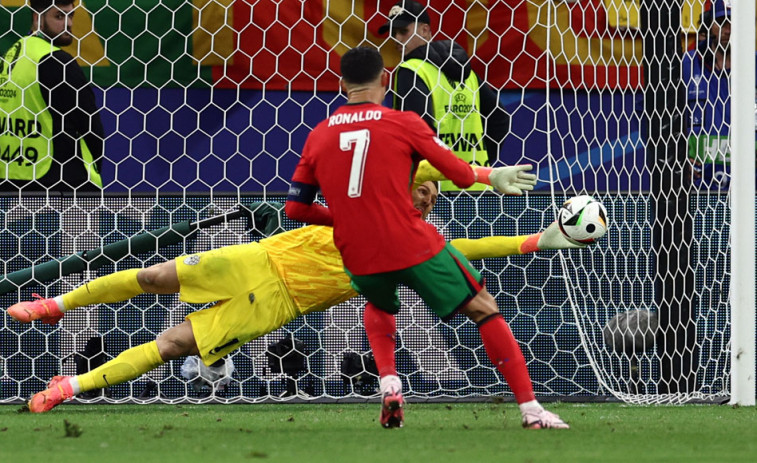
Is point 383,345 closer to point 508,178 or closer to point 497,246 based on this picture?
point 508,178

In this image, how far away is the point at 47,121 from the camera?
6113 millimetres

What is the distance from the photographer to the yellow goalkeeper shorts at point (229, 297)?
17.2 feet

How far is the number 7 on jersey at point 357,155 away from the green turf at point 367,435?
2.76ft

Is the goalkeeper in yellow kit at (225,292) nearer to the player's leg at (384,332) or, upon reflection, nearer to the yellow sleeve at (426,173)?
the yellow sleeve at (426,173)

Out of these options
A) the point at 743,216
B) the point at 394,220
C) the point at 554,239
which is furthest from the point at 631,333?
the point at 394,220

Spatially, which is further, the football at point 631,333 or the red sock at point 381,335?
the football at point 631,333

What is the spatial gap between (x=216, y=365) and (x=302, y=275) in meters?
0.88

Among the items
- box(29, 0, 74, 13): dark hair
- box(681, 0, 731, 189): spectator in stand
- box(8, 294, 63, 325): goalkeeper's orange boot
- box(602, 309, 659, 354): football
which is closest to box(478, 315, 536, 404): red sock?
box(602, 309, 659, 354): football

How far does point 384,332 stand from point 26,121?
8.28 ft

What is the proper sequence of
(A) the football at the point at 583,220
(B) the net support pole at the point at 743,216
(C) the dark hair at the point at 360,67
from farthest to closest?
(B) the net support pole at the point at 743,216 < (A) the football at the point at 583,220 < (C) the dark hair at the point at 360,67

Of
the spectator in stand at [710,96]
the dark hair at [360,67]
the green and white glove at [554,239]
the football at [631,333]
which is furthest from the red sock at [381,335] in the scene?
the spectator in stand at [710,96]

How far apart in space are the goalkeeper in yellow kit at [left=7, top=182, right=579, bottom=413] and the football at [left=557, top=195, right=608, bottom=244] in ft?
0.46

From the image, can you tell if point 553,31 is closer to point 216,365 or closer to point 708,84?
point 708,84

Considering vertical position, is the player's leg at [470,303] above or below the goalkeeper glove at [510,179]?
below
